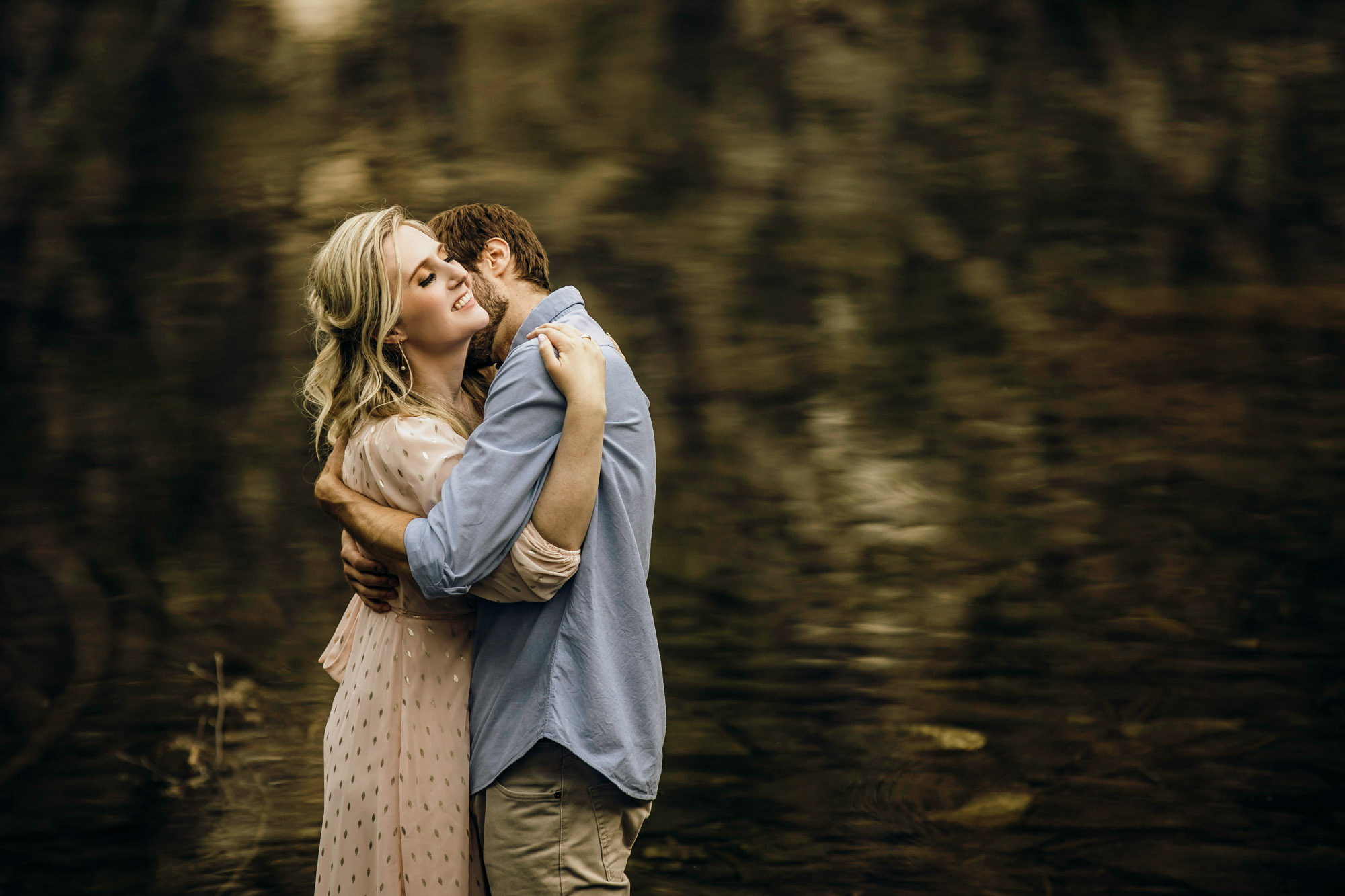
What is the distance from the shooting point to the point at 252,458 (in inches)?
124

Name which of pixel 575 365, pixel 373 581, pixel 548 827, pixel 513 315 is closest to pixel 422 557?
pixel 373 581

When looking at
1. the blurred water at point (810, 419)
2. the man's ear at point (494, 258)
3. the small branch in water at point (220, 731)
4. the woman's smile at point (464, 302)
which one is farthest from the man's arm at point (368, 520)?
the small branch in water at point (220, 731)

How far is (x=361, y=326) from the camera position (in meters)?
1.68

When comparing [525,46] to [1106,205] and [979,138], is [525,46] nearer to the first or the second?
[979,138]

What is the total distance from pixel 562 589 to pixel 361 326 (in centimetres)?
56

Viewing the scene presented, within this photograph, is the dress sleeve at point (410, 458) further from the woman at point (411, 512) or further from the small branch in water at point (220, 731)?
the small branch in water at point (220, 731)

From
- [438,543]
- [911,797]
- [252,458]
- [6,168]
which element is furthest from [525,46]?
[911,797]

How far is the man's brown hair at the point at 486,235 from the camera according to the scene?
1895 millimetres

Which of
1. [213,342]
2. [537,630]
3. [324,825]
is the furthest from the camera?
[213,342]

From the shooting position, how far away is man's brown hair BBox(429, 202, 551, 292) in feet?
6.22

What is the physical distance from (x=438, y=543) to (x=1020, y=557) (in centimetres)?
205

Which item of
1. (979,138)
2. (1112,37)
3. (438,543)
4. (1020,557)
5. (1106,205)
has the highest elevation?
(1112,37)

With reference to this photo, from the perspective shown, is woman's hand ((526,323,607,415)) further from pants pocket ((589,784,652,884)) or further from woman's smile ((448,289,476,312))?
pants pocket ((589,784,652,884))

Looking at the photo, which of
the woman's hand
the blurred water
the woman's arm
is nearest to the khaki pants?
the woman's arm
